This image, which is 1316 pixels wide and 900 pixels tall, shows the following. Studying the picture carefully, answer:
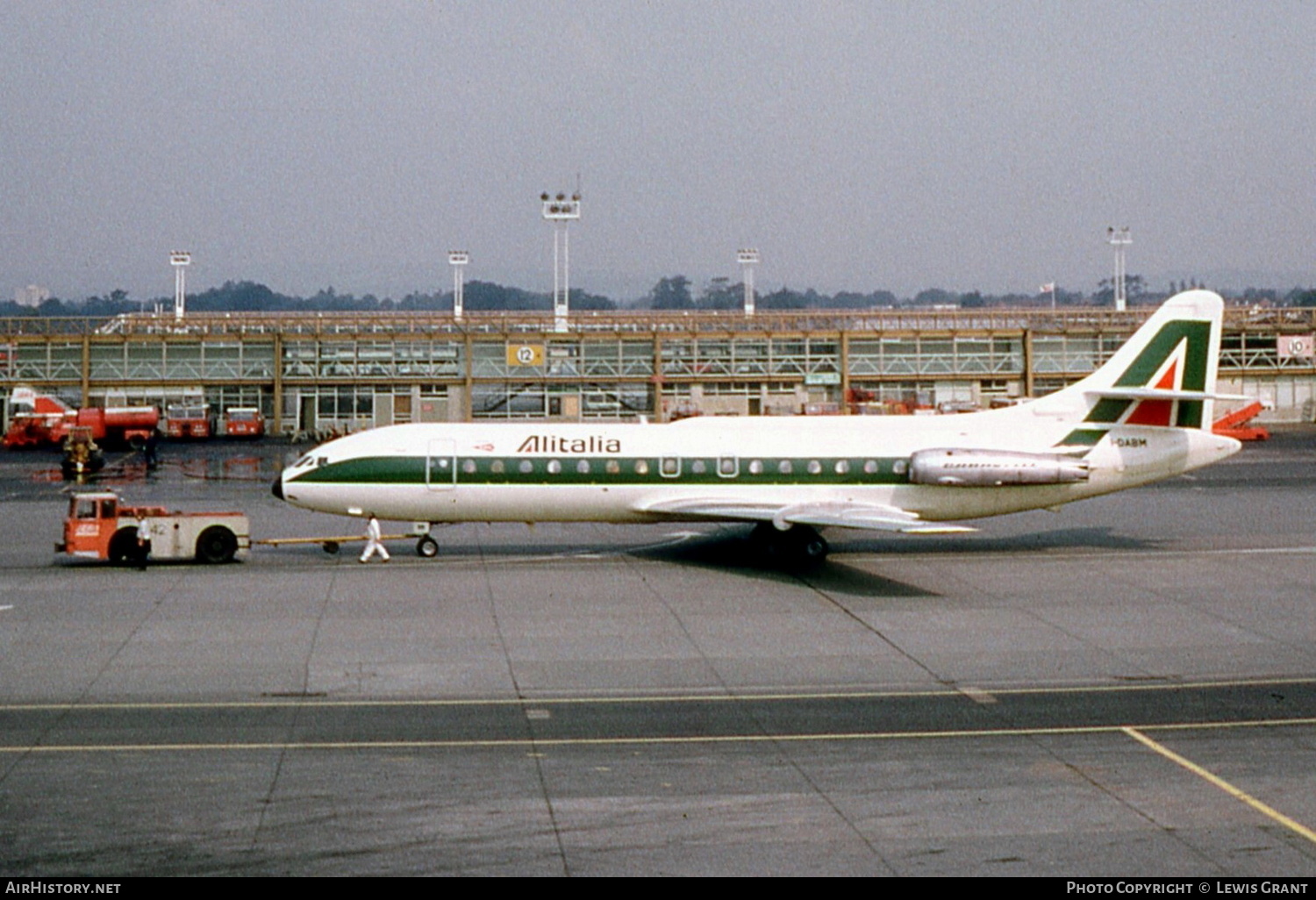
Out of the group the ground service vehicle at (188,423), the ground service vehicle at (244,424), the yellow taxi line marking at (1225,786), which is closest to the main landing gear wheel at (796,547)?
the yellow taxi line marking at (1225,786)

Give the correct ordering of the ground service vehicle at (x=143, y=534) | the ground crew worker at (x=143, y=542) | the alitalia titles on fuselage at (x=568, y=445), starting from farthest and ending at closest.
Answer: the alitalia titles on fuselage at (x=568, y=445) < the ground service vehicle at (x=143, y=534) < the ground crew worker at (x=143, y=542)

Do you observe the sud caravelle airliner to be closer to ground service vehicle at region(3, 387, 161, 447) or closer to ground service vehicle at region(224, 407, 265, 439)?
ground service vehicle at region(3, 387, 161, 447)

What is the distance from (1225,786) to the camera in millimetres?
15070

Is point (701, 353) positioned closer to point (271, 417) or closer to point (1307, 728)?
point (271, 417)

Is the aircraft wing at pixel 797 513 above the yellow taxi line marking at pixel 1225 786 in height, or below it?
above

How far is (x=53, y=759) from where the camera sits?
52.4ft

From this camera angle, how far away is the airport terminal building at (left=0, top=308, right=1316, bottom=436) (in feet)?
274

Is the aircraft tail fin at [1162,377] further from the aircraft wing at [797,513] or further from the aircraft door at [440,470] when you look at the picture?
the aircraft door at [440,470]

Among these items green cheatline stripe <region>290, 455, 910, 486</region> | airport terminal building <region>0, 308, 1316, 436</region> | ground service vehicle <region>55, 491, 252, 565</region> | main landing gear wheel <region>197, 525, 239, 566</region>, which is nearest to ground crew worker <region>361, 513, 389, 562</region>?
green cheatline stripe <region>290, 455, 910, 486</region>

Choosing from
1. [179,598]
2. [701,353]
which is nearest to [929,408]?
[701,353]

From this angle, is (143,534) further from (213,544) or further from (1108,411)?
(1108,411)

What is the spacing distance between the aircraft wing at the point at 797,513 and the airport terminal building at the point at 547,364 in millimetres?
49793

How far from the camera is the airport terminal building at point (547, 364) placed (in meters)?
83.4

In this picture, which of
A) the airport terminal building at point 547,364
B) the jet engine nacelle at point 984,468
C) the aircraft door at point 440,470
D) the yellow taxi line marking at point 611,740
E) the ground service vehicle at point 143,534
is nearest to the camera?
the yellow taxi line marking at point 611,740
